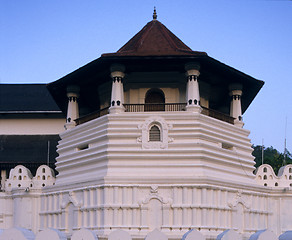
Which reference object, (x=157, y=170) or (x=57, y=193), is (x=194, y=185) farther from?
(x=57, y=193)

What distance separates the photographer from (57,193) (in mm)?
28078

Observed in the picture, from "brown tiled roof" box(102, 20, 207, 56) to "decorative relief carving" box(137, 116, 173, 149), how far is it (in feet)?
9.62

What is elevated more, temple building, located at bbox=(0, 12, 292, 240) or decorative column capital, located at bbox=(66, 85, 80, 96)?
decorative column capital, located at bbox=(66, 85, 80, 96)

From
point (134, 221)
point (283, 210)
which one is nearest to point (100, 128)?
point (134, 221)

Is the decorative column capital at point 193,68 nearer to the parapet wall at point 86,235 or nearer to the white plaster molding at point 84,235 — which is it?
the parapet wall at point 86,235

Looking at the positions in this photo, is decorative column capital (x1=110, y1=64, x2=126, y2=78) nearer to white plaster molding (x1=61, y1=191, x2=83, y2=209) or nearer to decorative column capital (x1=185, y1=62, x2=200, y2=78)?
decorative column capital (x1=185, y1=62, x2=200, y2=78)

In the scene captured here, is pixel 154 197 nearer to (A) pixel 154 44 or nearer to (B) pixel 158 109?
(B) pixel 158 109

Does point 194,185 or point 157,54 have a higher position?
point 157,54

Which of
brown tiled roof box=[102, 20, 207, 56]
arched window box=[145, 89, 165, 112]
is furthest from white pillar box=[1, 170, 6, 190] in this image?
brown tiled roof box=[102, 20, 207, 56]

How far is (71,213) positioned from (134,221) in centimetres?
353

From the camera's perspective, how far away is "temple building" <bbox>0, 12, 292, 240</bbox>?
25.0 meters

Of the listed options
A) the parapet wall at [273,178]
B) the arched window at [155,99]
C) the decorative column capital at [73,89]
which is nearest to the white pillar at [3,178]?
the decorative column capital at [73,89]

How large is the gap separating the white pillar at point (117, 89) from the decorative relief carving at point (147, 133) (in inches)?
52.4

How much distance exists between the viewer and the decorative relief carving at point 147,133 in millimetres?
25891
